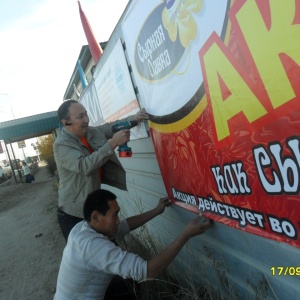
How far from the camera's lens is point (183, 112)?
2.02 metres

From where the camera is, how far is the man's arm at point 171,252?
1972mm

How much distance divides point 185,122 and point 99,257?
98 cm

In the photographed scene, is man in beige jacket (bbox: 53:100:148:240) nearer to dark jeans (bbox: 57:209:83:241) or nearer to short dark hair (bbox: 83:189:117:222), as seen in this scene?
dark jeans (bbox: 57:209:83:241)

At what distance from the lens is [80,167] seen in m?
2.48

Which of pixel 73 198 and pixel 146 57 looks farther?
pixel 73 198

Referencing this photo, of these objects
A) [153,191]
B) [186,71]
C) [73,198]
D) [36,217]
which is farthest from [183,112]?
[36,217]

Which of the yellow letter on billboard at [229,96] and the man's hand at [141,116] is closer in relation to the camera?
the yellow letter on billboard at [229,96]

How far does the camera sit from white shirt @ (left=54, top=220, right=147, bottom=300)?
6.44 feet

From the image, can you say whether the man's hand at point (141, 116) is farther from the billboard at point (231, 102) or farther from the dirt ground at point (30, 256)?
the dirt ground at point (30, 256)

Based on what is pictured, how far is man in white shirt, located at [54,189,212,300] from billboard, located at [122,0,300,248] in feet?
1.28

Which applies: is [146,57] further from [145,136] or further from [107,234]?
[107,234]

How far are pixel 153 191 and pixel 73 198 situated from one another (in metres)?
0.94
